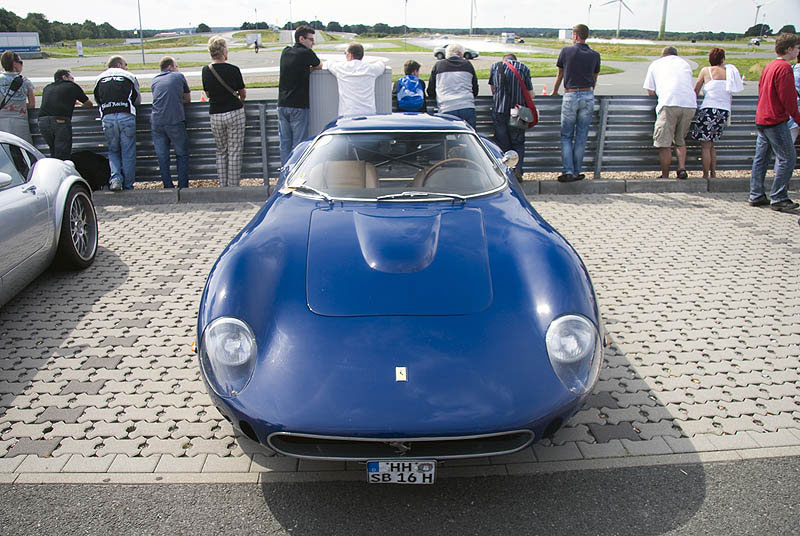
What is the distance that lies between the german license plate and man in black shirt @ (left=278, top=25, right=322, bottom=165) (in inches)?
263

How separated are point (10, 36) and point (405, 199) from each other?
67213 millimetres

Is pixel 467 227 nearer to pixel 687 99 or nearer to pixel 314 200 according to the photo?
pixel 314 200

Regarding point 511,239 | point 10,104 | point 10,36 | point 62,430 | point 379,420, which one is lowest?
point 62,430

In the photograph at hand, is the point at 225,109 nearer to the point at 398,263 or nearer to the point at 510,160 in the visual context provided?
the point at 510,160

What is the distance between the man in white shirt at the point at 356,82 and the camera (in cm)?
853

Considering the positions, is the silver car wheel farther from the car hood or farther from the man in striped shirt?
the man in striped shirt

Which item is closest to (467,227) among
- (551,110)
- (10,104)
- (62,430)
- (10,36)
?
(62,430)

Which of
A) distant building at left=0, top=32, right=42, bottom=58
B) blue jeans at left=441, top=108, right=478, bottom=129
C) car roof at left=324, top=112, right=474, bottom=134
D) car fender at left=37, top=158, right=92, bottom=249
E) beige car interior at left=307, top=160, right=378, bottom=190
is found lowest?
car fender at left=37, top=158, right=92, bottom=249

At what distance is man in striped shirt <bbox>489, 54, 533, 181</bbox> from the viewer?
8.40 metres

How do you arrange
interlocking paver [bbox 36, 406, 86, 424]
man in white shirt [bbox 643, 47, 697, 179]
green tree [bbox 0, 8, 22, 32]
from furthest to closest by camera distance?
green tree [bbox 0, 8, 22, 32] < man in white shirt [bbox 643, 47, 697, 179] < interlocking paver [bbox 36, 406, 86, 424]

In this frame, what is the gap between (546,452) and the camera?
3209 millimetres

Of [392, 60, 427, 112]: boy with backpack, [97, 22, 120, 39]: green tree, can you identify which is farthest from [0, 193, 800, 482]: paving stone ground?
[97, 22, 120, 39]: green tree

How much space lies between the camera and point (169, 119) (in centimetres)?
830

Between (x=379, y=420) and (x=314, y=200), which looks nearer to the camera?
(x=379, y=420)
